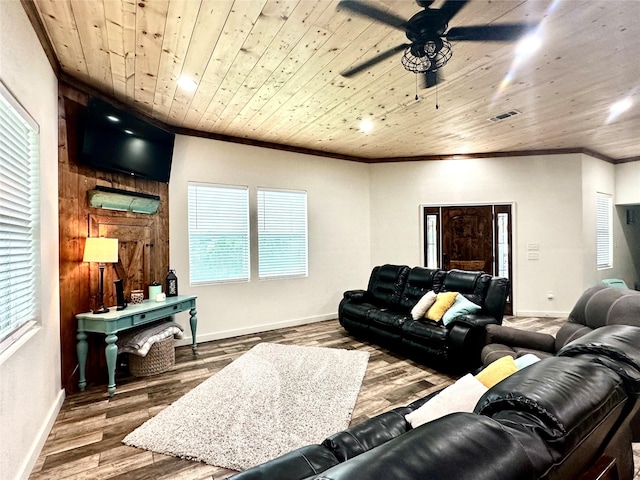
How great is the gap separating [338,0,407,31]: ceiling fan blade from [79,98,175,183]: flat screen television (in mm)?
2542

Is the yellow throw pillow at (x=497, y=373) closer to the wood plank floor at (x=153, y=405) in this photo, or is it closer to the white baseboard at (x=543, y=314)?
the wood plank floor at (x=153, y=405)

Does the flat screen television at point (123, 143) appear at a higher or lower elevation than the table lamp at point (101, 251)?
higher

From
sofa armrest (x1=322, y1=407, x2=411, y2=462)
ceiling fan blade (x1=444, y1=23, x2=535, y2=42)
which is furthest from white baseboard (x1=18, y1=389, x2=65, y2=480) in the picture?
ceiling fan blade (x1=444, y1=23, x2=535, y2=42)

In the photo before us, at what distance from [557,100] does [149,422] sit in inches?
199

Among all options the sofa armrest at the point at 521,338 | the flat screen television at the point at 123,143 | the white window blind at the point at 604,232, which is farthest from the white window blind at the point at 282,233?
the white window blind at the point at 604,232

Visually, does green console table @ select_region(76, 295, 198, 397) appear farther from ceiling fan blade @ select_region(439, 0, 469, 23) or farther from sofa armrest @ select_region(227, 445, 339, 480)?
ceiling fan blade @ select_region(439, 0, 469, 23)

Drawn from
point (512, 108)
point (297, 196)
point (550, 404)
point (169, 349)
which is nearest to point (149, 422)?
point (169, 349)

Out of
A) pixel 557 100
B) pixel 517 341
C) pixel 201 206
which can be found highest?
pixel 557 100

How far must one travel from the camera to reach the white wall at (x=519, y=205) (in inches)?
222

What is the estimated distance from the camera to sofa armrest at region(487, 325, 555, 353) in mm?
2635

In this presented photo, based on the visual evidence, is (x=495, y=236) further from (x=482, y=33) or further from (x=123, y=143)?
(x=123, y=143)

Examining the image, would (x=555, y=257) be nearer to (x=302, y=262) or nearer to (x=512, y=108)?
(x=512, y=108)

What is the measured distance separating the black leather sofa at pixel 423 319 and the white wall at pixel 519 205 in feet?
5.17

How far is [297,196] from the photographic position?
5.49 meters
